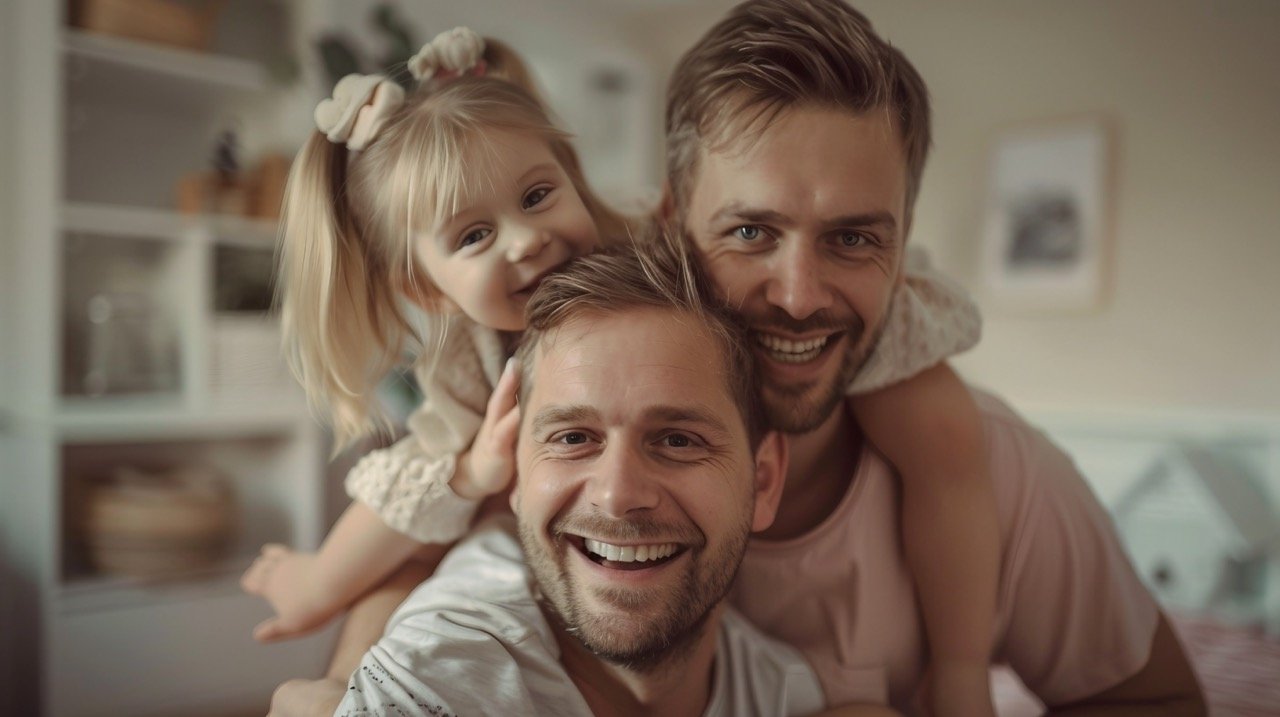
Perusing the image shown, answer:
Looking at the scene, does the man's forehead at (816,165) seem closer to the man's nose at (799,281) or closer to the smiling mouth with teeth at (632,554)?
the man's nose at (799,281)

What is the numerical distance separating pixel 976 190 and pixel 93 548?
2447mm

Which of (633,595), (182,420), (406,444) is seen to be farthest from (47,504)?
(633,595)

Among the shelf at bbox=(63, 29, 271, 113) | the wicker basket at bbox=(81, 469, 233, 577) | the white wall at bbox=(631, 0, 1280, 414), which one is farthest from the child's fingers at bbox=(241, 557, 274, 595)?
the white wall at bbox=(631, 0, 1280, 414)

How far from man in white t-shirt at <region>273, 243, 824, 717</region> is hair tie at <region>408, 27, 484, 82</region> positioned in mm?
256

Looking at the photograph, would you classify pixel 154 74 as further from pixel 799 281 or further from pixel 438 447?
pixel 799 281

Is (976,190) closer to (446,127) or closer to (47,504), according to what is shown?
(446,127)

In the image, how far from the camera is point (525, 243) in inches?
31.4

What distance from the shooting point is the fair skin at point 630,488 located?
674 millimetres

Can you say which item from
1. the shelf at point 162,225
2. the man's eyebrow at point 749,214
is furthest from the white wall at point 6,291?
the man's eyebrow at point 749,214

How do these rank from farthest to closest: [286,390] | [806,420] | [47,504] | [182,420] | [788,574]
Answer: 1. [286,390]
2. [182,420]
3. [47,504]
4. [788,574]
5. [806,420]

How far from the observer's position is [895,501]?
96cm

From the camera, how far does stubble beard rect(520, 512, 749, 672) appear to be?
68 cm

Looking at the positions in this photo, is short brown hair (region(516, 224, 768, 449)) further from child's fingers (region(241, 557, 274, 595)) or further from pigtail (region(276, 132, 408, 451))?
child's fingers (region(241, 557, 274, 595))

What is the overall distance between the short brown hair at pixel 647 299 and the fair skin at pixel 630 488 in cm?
1
